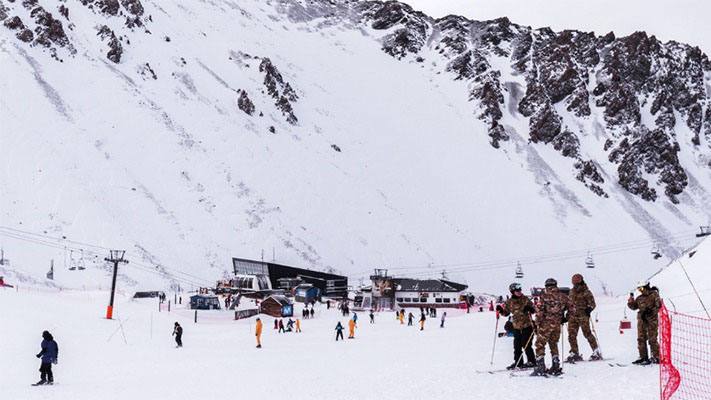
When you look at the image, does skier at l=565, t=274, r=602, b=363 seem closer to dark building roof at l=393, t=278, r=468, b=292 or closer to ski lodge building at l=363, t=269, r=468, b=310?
ski lodge building at l=363, t=269, r=468, b=310

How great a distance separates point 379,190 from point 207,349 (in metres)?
77.7

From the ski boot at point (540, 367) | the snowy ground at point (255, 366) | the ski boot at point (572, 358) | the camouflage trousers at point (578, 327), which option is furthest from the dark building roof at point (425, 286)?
the ski boot at point (540, 367)

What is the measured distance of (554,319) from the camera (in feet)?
37.3

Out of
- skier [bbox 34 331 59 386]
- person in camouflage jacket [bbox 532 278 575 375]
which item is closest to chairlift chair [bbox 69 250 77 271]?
skier [bbox 34 331 59 386]

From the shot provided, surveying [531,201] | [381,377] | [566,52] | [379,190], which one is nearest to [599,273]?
[531,201]

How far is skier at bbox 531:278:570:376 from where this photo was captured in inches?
435

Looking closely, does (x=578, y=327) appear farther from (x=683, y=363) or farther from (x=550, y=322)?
(x=683, y=363)

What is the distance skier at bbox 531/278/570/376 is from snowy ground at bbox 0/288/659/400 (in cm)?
32

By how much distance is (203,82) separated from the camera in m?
112

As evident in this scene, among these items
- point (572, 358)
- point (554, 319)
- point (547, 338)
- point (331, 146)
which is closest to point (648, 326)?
point (572, 358)

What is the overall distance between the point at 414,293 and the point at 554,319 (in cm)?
6176

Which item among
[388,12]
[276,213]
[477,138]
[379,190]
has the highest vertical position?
[388,12]

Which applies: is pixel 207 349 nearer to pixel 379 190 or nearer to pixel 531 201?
pixel 379 190

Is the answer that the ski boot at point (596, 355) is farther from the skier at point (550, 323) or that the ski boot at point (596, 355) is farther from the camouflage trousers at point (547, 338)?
the camouflage trousers at point (547, 338)
